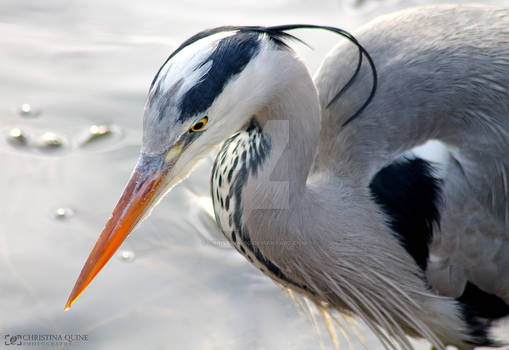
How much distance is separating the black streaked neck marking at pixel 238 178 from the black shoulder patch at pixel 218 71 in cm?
22

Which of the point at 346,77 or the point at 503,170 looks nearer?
the point at 503,170

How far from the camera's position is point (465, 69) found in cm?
221

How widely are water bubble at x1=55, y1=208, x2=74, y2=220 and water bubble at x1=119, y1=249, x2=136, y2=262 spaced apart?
29 centimetres

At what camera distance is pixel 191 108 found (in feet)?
5.89

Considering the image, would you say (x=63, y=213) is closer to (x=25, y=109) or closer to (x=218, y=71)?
(x=25, y=109)

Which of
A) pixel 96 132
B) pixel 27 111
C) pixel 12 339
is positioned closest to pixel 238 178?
pixel 12 339

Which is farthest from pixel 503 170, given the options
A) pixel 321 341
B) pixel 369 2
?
pixel 369 2

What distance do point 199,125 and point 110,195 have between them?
129 cm

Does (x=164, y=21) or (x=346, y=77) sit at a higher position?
(x=346, y=77)

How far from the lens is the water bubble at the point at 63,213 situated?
9.64ft

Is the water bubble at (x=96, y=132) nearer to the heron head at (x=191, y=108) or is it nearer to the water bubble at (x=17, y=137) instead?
the water bubble at (x=17, y=137)

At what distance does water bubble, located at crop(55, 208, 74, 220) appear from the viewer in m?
2.94

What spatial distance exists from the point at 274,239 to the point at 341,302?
1.19 ft

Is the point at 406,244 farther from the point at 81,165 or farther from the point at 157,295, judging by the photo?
the point at 81,165
